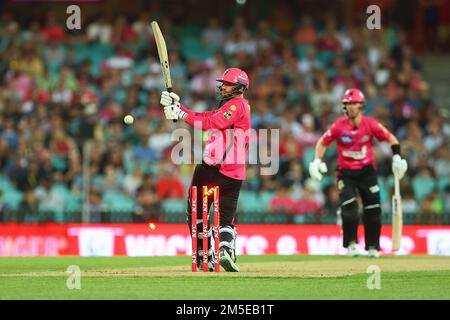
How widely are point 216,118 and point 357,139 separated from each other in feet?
14.2

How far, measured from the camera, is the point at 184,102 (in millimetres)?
24781

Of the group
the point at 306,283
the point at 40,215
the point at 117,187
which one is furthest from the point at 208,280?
the point at 117,187

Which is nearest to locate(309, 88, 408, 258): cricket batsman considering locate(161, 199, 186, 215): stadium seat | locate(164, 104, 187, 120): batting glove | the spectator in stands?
locate(164, 104, 187, 120): batting glove

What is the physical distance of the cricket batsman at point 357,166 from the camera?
1691 centimetres

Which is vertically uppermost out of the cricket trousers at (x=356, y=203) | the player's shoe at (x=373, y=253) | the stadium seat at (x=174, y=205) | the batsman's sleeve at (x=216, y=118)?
the stadium seat at (x=174, y=205)

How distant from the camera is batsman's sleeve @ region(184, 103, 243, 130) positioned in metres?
13.0

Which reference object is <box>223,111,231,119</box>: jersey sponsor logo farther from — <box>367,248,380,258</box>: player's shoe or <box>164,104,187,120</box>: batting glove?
<box>367,248,380,258</box>: player's shoe

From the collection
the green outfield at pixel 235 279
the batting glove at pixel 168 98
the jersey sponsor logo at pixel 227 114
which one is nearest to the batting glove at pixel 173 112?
the batting glove at pixel 168 98

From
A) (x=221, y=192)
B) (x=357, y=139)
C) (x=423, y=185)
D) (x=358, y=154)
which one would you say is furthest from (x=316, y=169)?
(x=423, y=185)

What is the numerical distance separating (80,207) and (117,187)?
1011 mm

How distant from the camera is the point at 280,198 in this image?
21812 millimetres

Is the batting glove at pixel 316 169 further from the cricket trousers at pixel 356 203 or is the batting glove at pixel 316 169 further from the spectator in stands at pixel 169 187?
the spectator in stands at pixel 169 187

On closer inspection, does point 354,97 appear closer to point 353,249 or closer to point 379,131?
point 379,131

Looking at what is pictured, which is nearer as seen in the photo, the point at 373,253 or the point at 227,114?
the point at 227,114
